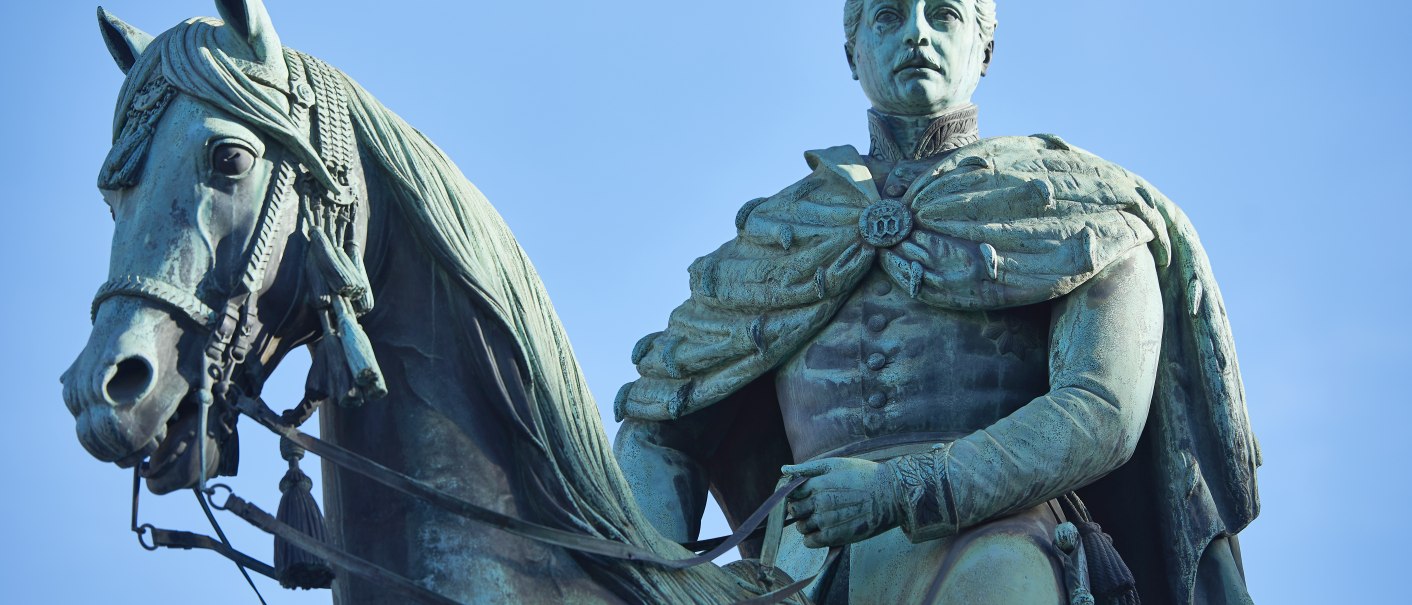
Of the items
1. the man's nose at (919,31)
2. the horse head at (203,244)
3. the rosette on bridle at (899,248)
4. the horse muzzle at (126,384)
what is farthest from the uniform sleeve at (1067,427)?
the horse muzzle at (126,384)

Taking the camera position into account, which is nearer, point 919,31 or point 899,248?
point 899,248

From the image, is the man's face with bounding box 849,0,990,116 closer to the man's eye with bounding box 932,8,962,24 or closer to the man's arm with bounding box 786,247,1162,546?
the man's eye with bounding box 932,8,962,24

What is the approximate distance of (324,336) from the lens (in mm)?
6469

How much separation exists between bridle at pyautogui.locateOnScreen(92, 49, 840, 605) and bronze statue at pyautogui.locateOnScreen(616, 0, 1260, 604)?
66.4 inches

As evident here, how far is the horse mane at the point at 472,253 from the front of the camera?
21.9ft

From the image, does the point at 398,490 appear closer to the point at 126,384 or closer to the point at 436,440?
the point at 436,440

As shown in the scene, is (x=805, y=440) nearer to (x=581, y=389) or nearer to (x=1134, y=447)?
(x=1134, y=447)

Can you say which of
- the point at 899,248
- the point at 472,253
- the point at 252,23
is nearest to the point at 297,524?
the point at 472,253

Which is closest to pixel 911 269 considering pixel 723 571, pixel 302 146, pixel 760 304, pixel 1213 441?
pixel 760 304

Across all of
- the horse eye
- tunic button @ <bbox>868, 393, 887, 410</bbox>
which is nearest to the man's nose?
tunic button @ <bbox>868, 393, 887, 410</bbox>

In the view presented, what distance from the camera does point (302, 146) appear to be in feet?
21.6

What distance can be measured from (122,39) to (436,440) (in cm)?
159

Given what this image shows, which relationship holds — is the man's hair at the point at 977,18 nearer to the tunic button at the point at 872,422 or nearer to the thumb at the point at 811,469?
the tunic button at the point at 872,422

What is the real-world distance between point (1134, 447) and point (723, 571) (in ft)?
6.26
